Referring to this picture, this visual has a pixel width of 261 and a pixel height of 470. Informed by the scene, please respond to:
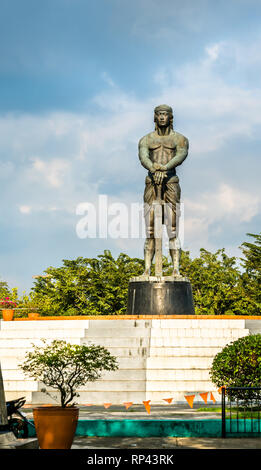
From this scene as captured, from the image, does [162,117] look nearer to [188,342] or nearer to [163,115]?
[163,115]

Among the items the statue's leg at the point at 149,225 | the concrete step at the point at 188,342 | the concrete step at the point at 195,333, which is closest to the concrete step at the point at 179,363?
the concrete step at the point at 188,342

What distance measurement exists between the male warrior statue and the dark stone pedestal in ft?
2.61

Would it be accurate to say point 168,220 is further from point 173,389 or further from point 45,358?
point 45,358

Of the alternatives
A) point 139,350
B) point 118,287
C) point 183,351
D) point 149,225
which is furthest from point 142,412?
point 118,287

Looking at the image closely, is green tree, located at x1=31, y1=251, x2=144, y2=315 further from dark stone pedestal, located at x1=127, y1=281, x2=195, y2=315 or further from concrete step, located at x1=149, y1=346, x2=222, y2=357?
concrete step, located at x1=149, y1=346, x2=222, y2=357

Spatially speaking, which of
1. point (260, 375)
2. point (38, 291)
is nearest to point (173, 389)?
point (260, 375)

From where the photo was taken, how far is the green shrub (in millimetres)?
9891

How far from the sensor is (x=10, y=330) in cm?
1509

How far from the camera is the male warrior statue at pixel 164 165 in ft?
57.7

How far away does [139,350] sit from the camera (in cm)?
1369

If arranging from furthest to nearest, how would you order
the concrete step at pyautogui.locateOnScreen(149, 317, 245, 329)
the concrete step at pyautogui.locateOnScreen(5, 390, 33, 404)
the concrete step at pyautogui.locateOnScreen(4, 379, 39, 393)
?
the concrete step at pyautogui.locateOnScreen(149, 317, 245, 329) < the concrete step at pyautogui.locateOnScreen(4, 379, 39, 393) < the concrete step at pyautogui.locateOnScreen(5, 390, 33, 404)

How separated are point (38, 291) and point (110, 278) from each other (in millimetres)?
6309

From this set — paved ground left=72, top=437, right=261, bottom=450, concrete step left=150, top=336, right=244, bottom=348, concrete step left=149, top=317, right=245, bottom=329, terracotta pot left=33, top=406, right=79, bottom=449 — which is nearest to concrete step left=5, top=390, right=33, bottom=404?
concrete step left=150, top=336, right=244, bottom=348

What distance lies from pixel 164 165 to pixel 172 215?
1.46m
